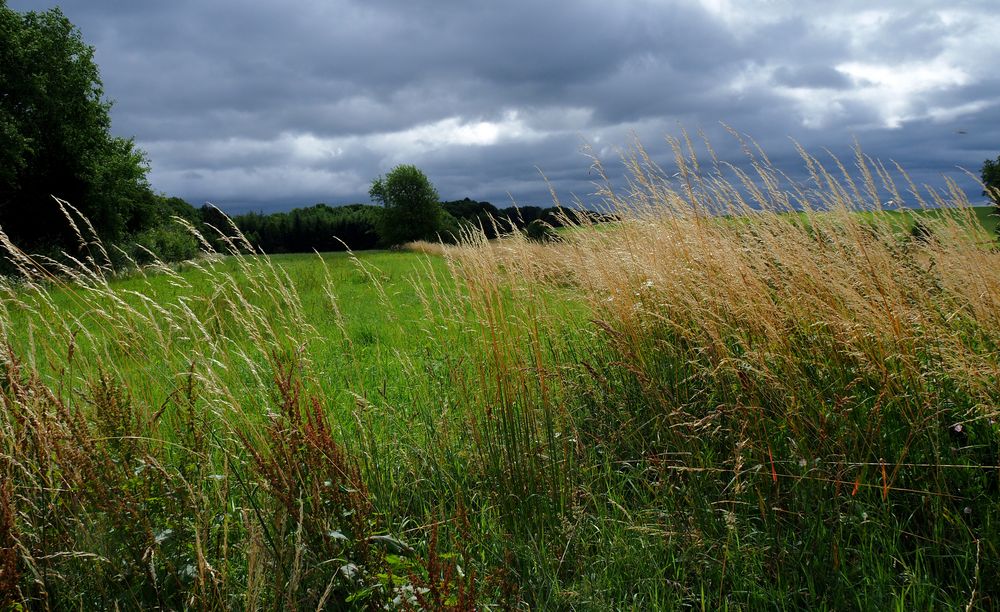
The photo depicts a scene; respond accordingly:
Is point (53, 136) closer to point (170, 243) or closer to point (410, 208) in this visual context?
point (170, 243)

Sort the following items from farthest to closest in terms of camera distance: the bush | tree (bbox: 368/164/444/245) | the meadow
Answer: tree (bbox: 368/164/444/245), the bush, the meadow

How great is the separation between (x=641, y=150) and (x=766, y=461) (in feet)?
9.00

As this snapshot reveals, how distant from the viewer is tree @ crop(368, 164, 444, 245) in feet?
223

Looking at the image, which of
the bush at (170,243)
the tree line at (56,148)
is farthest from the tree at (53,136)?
the bush at (170,243)

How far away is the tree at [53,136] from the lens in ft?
68.0

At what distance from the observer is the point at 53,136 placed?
22469 millimetres

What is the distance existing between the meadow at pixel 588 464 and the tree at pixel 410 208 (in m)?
64.8

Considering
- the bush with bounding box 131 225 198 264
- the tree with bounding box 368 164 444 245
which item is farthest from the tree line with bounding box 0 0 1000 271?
the tree with bounding box 368 164 444 245

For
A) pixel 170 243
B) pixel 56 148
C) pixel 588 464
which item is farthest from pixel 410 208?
pixel 588 464

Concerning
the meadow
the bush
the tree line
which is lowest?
the meadow

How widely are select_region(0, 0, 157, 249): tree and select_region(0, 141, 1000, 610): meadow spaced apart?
2294 cm

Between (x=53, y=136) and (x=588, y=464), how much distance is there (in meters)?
27.3

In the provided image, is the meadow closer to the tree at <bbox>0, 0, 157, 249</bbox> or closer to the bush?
the tree at <bbox>0, 0, 157, 249</bbox>

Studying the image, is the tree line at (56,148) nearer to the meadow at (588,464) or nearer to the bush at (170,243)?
the bush at (170,243)
